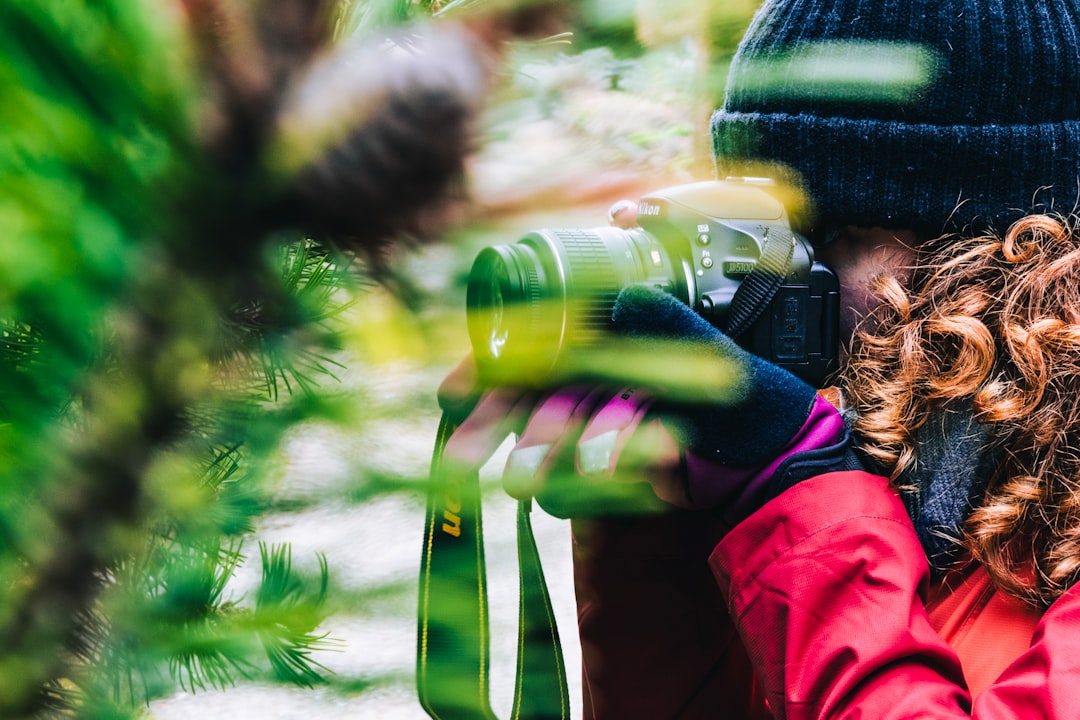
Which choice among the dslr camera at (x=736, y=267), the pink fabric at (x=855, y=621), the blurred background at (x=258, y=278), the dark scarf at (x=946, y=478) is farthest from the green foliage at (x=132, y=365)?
the dark scarf at (x=946, y=478)

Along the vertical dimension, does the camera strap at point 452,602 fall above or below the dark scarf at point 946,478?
above

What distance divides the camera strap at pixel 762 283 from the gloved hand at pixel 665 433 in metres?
0.04

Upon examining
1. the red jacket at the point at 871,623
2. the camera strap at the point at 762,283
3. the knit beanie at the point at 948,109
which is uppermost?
the knit beanie at the point at 948,109

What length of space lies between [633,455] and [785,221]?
0.30 meters

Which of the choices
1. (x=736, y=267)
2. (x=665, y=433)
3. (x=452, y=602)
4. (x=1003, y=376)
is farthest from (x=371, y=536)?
(x=1003, y=376)

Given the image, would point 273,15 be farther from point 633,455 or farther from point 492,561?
point 633,455

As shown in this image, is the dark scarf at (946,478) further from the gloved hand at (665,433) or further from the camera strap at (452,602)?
the camera strap at (452,602)

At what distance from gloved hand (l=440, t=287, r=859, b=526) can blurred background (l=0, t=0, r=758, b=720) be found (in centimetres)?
4

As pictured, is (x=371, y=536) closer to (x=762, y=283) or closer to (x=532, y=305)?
(x=532, y=305)

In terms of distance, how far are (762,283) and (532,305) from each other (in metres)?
0.42

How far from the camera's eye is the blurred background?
0.62ft

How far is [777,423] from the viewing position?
67cm

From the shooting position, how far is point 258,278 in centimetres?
23

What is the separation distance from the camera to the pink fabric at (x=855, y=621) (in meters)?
0.57
